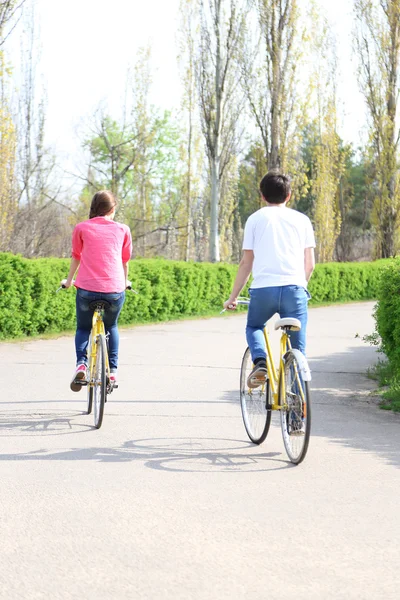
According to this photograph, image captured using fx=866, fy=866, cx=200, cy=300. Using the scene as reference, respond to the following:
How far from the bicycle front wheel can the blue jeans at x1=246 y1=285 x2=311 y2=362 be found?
4.43ft

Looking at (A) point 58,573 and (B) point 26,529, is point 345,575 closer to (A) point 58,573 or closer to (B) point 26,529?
(A) point 58,573

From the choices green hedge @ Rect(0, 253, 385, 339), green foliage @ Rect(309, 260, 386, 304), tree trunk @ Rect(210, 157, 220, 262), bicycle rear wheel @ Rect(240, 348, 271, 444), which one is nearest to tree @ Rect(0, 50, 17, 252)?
green hedge @ Rect(0, 253, 385, 339)

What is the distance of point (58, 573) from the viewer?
3623 millimetres

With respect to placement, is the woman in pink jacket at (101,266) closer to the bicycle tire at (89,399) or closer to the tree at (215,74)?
the bicycle tire at (89,399)

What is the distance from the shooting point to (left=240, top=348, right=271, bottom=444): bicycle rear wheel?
20.6ft

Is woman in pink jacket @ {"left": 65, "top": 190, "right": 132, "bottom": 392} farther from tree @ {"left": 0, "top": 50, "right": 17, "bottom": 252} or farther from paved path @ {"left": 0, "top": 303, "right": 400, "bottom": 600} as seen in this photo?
tree @ {"left": 0, "top": 50, "right": 17, "bottom": 252}

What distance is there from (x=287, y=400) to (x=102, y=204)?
2.53 metres

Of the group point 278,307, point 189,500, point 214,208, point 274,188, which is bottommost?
point 189,500

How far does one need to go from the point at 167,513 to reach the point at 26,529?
0.75 metres

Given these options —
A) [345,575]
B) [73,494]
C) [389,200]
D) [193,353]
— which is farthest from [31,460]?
[389,200]

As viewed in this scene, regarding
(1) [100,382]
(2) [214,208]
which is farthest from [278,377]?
(2) [214,208]

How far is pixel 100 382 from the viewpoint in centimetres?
698

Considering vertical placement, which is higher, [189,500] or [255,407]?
[255,407]

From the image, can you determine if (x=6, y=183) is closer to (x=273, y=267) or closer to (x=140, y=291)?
(x=140, y=291)
